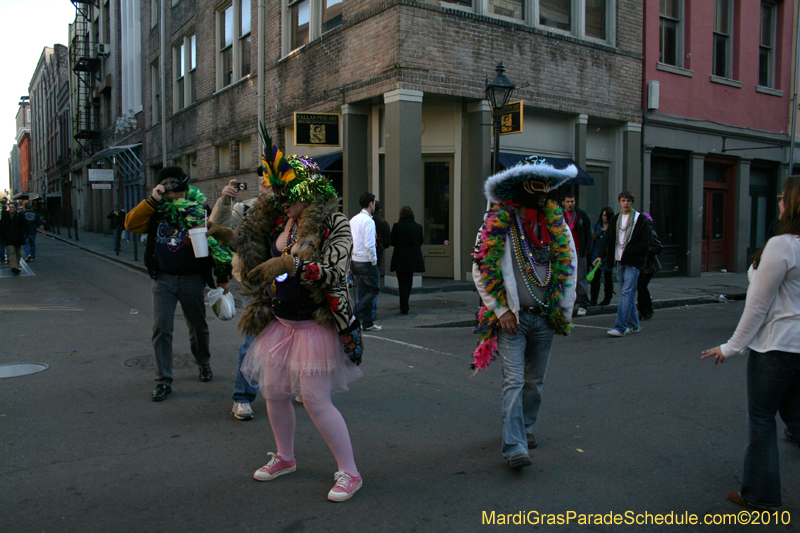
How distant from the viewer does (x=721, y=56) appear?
17531 millimetres

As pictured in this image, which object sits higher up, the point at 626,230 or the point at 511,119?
the point at 511,119

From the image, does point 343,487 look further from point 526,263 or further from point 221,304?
point 221,304

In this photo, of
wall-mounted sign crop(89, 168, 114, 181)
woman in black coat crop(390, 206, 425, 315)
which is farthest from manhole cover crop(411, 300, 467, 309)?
wall-mounted sign crop(89, 168, 114, 181)

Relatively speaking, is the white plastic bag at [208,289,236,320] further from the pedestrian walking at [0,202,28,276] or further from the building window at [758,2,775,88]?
the building window at [758,2,775,88]

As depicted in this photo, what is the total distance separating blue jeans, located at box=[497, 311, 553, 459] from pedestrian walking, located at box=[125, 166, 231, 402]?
2583 mm

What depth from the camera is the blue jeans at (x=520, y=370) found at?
3838 mm

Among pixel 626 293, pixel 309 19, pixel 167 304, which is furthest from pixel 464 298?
pixel 309 19

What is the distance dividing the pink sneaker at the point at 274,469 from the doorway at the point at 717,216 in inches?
651

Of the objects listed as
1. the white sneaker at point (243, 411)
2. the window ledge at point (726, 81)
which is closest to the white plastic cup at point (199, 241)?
the white sneaker at point (243, 411)

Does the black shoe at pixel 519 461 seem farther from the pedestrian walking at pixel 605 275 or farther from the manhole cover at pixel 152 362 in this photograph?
the pedestrian walking at pixel 605 275

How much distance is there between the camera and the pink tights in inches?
134

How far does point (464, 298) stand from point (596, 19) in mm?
8275

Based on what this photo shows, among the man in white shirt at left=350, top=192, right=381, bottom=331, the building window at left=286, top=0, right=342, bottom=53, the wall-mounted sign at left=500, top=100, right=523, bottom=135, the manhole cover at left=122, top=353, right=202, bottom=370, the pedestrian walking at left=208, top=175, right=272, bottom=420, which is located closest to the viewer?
the pedestrian walking at left=208, top=175, right=272, bottom=420

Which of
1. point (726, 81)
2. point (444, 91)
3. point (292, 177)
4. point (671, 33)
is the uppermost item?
point (671, 33)
